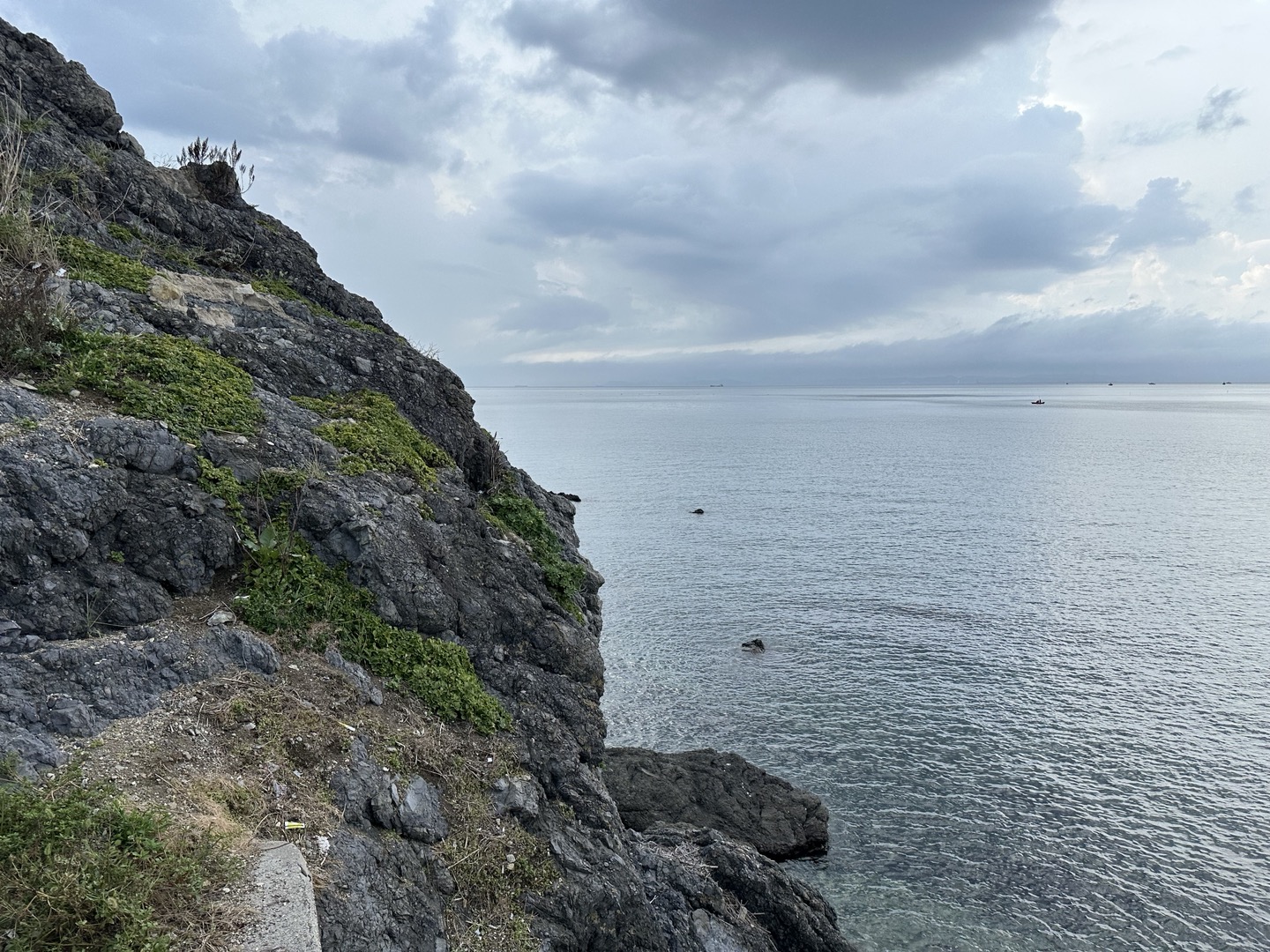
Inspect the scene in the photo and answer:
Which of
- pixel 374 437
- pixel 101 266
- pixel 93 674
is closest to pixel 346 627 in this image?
pixel 93 674

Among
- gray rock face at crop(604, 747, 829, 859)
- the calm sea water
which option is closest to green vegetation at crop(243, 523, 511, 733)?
gray rock face at crop(604, 747, 829, 859)

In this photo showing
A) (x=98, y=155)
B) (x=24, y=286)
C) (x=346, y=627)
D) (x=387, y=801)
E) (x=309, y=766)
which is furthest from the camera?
(x=98, y=155)

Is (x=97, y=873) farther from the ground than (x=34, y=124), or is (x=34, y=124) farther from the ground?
(x=34, y=124)

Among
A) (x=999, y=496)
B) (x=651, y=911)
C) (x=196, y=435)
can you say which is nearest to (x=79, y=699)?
(x=196, y=435)

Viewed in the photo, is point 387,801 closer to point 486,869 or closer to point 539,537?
point 486,869

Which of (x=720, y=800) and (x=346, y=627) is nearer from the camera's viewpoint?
(x=346, y=627)

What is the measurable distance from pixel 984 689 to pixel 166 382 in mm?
31068

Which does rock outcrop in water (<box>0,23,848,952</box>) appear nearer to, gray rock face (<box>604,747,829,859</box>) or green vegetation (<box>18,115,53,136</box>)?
green vegetation (<box>18,115,53,136</box>)

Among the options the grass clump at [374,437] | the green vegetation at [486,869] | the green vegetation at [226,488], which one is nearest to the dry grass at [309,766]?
the green vegetation at [486,869]

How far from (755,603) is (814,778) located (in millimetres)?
16969

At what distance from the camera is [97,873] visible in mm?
5934

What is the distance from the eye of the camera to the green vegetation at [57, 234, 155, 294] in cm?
1391

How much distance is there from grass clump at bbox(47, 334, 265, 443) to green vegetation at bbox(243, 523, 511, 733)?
2.40 m

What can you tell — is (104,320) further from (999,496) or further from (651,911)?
(999,496)
